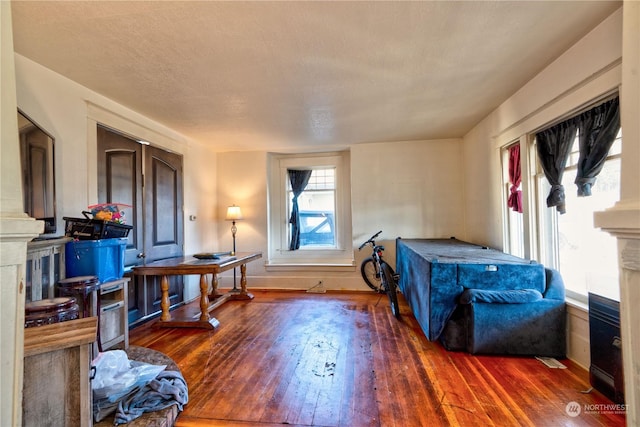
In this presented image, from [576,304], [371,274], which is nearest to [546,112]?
[576,304]

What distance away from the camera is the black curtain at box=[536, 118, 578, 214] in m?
2.22

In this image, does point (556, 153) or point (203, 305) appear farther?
point (203, 305)

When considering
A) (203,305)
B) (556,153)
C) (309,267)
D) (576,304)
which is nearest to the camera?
(576,304)

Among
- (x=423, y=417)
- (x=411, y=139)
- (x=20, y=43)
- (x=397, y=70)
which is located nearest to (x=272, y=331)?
(x=423, y=417)

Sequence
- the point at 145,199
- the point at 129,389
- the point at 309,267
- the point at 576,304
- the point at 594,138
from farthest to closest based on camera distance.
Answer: the point at 309,267 < the point at 145,199 < the point at 576,304 < the point at 594,138 < the point at 129,389

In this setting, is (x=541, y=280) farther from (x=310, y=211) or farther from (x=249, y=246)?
(x=249, y=246)

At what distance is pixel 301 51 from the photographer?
2008 mm

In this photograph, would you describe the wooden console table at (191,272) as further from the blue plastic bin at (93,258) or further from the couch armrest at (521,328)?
the couch armrest at (521,328)

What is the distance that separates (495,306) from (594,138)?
1459 mm

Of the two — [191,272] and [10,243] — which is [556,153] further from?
[191,272]

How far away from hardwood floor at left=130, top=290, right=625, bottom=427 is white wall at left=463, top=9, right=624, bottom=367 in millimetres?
636

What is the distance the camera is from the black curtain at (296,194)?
16.6 ft

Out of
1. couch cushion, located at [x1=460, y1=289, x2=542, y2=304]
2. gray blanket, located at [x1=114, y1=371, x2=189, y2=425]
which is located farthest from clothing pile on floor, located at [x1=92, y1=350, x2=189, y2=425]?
couch cushion, located at [x1=460, y1=289, x2=542, y2=304]

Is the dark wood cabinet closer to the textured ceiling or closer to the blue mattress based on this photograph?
the blue mattress
